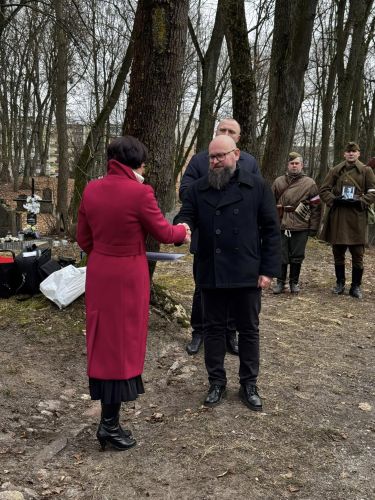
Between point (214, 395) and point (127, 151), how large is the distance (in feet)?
6.43

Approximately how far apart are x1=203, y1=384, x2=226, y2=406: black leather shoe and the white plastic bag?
2.01 meters

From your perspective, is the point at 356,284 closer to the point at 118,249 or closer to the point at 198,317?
the point at 198,317

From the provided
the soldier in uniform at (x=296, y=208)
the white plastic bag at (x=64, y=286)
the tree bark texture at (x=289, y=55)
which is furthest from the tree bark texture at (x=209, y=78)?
the white plastic bag at (x=64, y=286)

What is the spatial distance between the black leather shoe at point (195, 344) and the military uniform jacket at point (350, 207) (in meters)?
3.22

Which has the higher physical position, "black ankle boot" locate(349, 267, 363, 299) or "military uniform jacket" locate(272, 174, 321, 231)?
"military uniform jacket" locate(272, 174, 321, 231)

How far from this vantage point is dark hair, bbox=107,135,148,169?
3.09 m

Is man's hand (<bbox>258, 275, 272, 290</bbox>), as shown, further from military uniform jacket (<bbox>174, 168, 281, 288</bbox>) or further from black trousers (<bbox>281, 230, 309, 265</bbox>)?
black trousers (<bbox>281, 230, 309, 265</bbox>)

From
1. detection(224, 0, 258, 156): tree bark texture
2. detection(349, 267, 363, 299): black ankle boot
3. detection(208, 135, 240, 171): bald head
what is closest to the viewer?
detection(208, 135, 240, 171): bald head

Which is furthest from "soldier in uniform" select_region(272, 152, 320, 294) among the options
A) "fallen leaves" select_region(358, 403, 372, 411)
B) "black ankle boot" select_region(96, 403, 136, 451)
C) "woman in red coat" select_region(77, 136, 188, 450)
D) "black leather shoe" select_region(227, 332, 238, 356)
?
"black ankle boot" select_region(96, 403, 136, 451)

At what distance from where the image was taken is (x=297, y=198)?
7402mm

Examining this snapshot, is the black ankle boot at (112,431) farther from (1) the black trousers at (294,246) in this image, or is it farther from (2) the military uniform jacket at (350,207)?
(2) the military uniform jacket at (350,207)

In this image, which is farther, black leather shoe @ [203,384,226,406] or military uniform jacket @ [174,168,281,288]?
black leather shoe @ [203,384,226,406]

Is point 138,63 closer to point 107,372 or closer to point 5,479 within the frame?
point 107,372

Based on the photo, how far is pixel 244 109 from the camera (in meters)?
7.18
